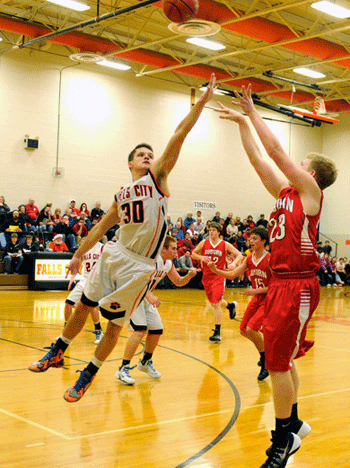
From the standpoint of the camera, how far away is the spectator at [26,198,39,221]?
17.4 m

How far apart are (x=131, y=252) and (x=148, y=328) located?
2172 millimetres

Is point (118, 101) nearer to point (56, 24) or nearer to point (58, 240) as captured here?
point (56, 24)

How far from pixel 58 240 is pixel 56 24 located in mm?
7220

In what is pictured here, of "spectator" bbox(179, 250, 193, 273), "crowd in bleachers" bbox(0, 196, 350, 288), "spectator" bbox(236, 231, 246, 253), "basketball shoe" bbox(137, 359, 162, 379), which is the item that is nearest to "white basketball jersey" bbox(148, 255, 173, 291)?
"basketball shoe" bbox(137, 359, 162, 379)

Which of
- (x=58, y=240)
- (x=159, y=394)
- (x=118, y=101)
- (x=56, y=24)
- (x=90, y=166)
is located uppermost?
(x=56, y=24)

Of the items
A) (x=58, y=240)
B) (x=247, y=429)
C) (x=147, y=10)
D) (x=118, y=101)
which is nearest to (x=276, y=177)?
(x=247, y=429)

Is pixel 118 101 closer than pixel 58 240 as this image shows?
No

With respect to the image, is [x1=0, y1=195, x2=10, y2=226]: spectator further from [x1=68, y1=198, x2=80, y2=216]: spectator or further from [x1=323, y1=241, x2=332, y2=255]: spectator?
[x1=323, y1=241, x2=332, y2=255]: spectator

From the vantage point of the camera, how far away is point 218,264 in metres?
9.59

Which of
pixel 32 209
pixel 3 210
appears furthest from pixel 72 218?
pixel 3 210

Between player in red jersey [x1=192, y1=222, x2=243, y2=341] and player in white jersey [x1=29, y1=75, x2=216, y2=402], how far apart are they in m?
4.62

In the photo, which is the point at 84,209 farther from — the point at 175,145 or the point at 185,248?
the point at 175,145

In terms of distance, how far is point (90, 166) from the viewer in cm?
1981

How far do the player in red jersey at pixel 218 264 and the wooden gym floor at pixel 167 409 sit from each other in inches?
23.5
